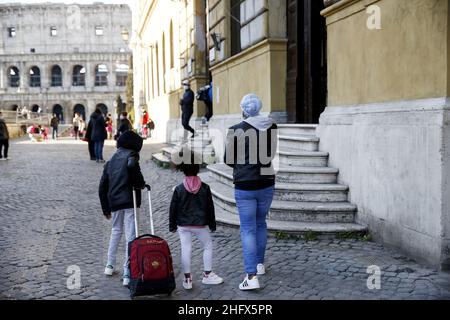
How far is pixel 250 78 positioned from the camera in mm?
12000

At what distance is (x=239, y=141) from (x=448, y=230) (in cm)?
238

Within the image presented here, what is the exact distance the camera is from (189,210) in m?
5.18

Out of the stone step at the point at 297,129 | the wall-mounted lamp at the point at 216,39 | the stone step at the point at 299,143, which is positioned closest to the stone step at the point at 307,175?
the stone step at the point at 299,143

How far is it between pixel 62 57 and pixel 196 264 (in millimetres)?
73734

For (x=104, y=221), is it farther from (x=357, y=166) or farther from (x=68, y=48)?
(x=68, y=48)

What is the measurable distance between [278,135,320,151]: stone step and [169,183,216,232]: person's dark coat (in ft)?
12.5

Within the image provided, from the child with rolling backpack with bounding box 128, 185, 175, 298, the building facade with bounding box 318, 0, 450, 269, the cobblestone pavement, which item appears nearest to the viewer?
the child with rolling backpack with bounding box 128, 185, 175, 298

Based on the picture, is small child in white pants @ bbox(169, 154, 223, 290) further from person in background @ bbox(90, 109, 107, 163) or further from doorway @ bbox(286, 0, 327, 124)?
person in background @ bbox(90, 109, 107, 163)

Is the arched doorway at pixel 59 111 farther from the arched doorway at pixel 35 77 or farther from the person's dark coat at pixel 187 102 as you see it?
the person's dark coat at pixel 187 102

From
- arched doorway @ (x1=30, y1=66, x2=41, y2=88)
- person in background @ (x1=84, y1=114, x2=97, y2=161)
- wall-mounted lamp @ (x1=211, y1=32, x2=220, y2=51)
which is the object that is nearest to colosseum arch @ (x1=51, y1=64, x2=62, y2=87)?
arched doorway @ (x1=30, y1=66, x2=41, y2=88)

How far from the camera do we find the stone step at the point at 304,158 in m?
8.23

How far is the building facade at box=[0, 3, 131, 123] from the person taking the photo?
73.5m

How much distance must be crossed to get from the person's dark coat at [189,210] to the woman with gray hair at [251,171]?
13.6 inches

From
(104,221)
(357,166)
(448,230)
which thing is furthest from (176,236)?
(448,230)
